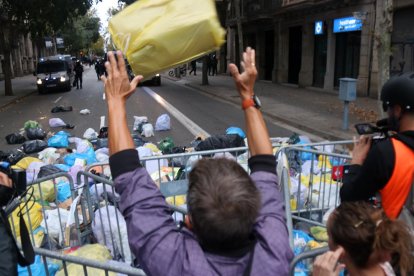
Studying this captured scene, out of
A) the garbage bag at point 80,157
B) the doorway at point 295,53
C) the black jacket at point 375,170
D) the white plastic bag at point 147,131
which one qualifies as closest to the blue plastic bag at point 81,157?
the garbage bag at point 80,157

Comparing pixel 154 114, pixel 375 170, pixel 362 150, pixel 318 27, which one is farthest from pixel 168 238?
pixel 318 27

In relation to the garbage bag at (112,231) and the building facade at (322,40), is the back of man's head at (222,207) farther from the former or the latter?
the building facade at (322,40)

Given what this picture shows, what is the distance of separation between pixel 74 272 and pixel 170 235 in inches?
85.0

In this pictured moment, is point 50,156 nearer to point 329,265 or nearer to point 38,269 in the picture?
point 38,269

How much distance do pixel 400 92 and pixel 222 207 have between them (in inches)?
52.7

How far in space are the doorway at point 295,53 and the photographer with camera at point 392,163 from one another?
23457 millimetres

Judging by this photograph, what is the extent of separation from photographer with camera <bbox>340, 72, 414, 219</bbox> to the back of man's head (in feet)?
3.14

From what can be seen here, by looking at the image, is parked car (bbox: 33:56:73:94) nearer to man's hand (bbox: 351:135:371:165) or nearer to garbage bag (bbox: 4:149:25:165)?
garbage bag (bbox: 4:149:25:165)

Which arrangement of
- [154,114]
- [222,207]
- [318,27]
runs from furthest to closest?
[318,27] < [154,114] < [222,207]

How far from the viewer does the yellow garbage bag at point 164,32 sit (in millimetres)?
1854

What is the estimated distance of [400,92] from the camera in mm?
2213

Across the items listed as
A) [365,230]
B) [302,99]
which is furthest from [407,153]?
[302,99]

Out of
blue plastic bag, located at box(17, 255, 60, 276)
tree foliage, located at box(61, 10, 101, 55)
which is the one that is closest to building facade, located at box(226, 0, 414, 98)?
blue plastic bag, located at box(17, 255, 60, 276)

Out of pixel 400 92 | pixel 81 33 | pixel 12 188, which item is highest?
pixel 81 33
